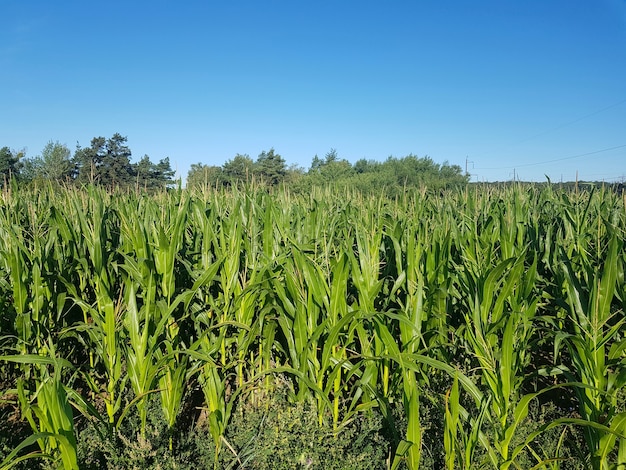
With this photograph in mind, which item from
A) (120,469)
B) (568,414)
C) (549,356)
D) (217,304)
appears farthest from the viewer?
(549,356)

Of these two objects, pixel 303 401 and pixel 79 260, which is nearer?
pixel 303 401

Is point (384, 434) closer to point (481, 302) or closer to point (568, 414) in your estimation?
point (481, 302)

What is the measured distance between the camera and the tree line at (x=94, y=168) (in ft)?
21.7

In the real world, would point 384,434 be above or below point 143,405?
below

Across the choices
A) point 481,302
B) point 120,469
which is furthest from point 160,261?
point 481,302

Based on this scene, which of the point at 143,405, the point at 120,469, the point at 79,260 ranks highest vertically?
the point at 79,260

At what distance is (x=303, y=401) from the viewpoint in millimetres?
2359

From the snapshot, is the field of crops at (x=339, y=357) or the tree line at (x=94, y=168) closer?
the field of crops at (x=339, y=357)

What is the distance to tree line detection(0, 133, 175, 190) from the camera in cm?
662

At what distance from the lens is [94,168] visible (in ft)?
21.2

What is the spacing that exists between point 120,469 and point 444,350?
1.77 metres

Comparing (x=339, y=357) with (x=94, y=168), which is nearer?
(x=339, y=357)

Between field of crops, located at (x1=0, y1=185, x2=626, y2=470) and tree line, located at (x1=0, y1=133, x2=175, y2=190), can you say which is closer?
field of crops, located at (x1=0, y1=185, x2=626, y2=470)

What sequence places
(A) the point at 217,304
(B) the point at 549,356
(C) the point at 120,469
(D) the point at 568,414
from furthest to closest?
(B) the point at 549,356 → (A) the point at 217,304 → (D) the point at 568,414 → (C) the point at 120,469
